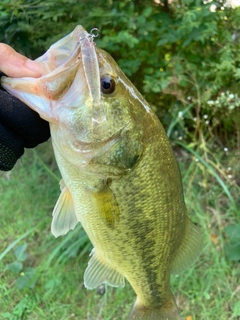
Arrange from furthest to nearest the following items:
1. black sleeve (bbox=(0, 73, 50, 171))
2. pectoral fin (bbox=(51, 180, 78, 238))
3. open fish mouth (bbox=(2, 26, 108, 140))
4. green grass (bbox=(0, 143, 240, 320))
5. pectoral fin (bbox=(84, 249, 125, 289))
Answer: green grass (bbox=(0, 143, 240, 320)) < pectoral fin (bbox=(84, 249, 125, 289)) < pectoral fin (bbox=(51, 180, 78, 238)) < black sleeve (bbox=(0, 73, 50, 171)) < open fish mouth (bbox=(2, 26, 108, 140))

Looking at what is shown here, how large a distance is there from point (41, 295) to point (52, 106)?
1726 millimetres

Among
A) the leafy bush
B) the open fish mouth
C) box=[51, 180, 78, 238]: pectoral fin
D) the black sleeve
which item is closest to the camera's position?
the open fish mouth

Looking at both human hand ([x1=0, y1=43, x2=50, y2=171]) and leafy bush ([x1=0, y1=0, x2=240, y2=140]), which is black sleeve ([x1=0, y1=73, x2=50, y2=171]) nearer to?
human hand ([x1=0, y1=43, x2=50, y2=171])

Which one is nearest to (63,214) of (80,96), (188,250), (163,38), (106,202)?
(106,202)

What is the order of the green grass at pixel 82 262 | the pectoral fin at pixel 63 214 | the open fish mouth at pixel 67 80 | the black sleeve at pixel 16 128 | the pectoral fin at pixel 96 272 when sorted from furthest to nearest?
1. the green grass at pixel 82 262
2. the pectoral fin at pixel 96 272
3. the pectoral fin at pixel 63 214
4. the black sleeve at pixel 16 128
5. the open fish mouth at pixel 67 80

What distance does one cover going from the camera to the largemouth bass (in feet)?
4.17

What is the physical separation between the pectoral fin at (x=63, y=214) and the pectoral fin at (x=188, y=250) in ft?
1.64

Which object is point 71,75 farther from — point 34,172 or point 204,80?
point 34,172

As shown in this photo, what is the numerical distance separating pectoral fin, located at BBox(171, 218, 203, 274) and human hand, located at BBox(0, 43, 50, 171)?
72 cm

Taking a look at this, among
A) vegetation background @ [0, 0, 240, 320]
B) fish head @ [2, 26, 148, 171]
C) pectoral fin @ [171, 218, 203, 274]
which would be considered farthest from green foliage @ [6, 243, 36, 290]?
fish head @ [2, 26, 148, 171]

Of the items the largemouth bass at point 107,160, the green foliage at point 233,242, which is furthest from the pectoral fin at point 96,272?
the green foliage at point 233,242

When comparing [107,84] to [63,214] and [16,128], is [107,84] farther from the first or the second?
[63,214]

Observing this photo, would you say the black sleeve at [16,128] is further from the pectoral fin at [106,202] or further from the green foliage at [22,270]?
the green foliage at [22,270]

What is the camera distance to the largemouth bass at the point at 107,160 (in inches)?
50.0
